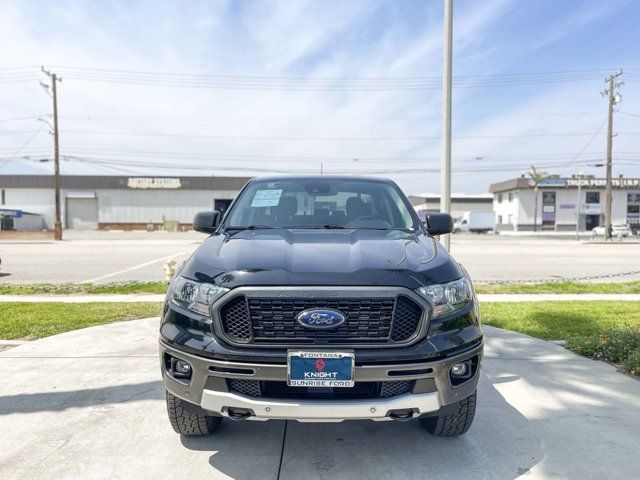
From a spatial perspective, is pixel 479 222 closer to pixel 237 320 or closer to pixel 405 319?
pixel 405 319

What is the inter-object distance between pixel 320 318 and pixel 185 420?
3.87 ft

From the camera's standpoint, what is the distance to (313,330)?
2428mm

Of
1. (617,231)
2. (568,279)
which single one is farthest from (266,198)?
(617,231)

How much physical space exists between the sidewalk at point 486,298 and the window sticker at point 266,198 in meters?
4.44

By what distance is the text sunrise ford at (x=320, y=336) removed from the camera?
2.36 meters

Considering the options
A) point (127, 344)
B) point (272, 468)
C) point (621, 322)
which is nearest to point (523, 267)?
point (621, 322)

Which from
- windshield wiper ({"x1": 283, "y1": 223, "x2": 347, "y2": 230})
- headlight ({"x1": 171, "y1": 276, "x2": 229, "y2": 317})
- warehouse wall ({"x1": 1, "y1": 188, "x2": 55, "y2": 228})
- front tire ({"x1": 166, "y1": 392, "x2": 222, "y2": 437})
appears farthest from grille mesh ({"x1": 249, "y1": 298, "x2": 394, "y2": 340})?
warehouse wall ({"x1": 1, "y1": 188, "x2": 55, "y2": 228})

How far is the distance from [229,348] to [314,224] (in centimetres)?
148

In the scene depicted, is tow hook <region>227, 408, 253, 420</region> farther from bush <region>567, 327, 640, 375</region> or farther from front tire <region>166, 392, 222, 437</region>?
bush <region>567, 327, 640, 375</region>

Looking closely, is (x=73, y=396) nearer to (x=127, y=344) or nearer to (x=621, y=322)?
(x=127, y=344)

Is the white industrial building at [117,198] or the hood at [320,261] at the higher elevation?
the white industrial building at [117,198]

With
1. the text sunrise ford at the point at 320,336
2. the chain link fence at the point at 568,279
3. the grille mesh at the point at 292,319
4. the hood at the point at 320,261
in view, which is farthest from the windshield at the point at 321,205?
the chain link fence at the point at 568,279

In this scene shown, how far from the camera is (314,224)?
12.0 ft

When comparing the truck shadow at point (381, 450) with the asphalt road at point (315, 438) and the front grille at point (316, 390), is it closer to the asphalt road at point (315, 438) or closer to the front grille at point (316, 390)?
the asphalt road at point (315, 438)
